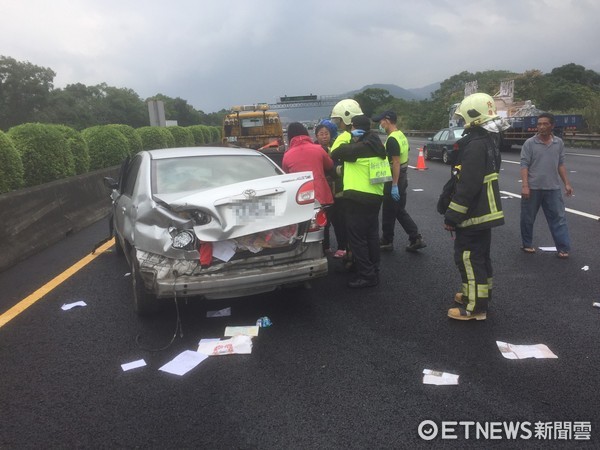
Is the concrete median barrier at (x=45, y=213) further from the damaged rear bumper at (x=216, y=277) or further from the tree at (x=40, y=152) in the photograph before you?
the damaged rear bumper at (x=216, y=277)

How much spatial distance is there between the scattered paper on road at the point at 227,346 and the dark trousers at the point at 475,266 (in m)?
1.92

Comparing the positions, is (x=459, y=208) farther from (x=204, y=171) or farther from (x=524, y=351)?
(x=204, y=171)

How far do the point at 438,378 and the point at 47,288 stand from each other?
437 centimetres

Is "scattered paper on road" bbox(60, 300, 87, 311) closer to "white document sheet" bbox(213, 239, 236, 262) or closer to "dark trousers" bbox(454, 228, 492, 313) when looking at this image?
"white document sheet" bbox(213, 239, 236, 262)

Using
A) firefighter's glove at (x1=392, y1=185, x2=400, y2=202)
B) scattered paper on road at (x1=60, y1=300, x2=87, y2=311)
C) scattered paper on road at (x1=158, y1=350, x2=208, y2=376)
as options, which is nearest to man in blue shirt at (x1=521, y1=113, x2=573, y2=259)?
firefighter's glove at (x1=392, y1=185, x2=400, y2=202)

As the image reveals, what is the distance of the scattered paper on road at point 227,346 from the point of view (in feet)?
12.5

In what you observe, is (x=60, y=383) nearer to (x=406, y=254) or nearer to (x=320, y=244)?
(x=320, y=244)

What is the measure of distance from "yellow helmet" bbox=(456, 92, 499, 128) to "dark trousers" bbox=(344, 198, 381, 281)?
4.60ft

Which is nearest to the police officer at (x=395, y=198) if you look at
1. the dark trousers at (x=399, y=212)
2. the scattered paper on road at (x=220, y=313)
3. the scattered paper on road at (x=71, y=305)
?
the dark trousers at (x=399, y=212)

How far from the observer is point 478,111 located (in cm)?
403

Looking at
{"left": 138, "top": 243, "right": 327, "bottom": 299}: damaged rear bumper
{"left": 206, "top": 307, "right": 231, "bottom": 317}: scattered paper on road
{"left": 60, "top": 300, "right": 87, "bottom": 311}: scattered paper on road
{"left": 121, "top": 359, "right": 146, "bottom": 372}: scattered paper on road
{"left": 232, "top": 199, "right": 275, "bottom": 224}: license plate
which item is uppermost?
{"left": 232, "top": 199, "right": 275, "bottom": 224}: license plate

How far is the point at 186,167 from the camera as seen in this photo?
5.01 metres

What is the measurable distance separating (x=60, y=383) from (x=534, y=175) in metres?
5.72

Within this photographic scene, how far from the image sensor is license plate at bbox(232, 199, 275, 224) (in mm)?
3975
